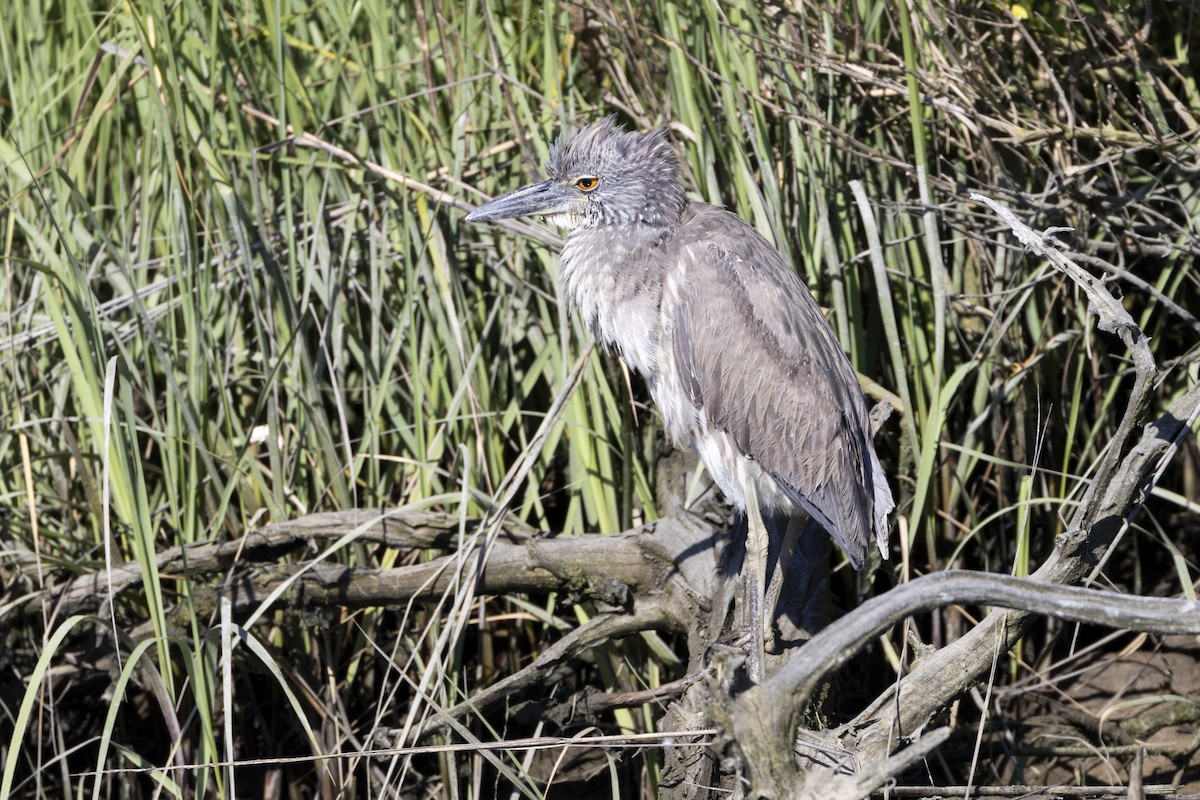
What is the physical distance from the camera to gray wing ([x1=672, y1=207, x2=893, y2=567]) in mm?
2990

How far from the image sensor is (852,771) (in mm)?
2193

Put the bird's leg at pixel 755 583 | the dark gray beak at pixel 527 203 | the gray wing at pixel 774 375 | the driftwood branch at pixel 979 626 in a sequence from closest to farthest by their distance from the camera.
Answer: the driftwood branch at pixel 979 626
the bird's leg at pixel 755 583
the gray wing at pixel 774 375
the dark gray beak at pixel 527 203

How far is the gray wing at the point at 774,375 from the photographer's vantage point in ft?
9.81

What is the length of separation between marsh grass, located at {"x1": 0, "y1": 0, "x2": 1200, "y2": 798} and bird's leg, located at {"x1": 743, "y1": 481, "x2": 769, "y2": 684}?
1.39ft

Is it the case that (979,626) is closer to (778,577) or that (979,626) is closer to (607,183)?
(778,577)

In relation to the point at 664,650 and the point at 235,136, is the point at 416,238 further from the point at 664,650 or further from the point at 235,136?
the point at 664,650

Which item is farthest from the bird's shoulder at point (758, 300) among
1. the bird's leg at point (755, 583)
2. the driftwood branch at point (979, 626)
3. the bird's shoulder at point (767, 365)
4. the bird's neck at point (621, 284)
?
the driftwood branch at point (979, 626)

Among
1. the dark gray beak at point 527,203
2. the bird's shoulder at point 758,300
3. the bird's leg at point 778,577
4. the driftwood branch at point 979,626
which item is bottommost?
the bird's leg at point 778,577

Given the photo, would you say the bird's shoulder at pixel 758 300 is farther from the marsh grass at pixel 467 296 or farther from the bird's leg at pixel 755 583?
the bird's leg at pixel 755 583

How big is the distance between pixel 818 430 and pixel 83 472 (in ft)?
6.62

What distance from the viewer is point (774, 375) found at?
3.07 metres

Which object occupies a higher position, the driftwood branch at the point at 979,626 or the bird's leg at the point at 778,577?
the driftwood branch at the point at 979,626

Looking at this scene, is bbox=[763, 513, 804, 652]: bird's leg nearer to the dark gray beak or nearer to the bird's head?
the bird's head

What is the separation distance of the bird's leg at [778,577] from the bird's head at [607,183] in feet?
3.18
